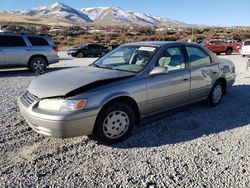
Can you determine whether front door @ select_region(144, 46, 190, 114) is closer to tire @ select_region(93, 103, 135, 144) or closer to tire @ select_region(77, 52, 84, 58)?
tire @ select_region(93, 103, 135, 144)

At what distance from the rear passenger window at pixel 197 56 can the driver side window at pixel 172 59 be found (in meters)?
0.27

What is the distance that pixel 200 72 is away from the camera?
635cm

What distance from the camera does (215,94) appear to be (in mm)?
7031

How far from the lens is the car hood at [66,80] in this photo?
4.51 m

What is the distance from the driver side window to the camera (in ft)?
18.5

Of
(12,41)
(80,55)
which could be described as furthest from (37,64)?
(80,55)

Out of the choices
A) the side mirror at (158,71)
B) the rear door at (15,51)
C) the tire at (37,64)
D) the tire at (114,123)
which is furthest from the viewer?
the tire at (37,64)

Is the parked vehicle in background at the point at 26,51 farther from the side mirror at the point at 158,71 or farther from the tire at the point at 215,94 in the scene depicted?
the side mirror at the point at 158,71

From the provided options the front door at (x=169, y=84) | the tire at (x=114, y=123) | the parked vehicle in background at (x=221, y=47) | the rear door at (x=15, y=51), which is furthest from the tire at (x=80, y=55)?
the tire at (x=114, y=123)

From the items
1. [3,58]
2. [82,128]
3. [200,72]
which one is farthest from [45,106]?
[3,58]

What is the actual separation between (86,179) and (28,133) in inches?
76.5

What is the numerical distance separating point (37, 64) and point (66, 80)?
9.55 metres

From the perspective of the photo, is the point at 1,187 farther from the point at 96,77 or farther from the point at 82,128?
the point at 96,77

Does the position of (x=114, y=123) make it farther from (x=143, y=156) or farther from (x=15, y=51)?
(x=15, y=51)
